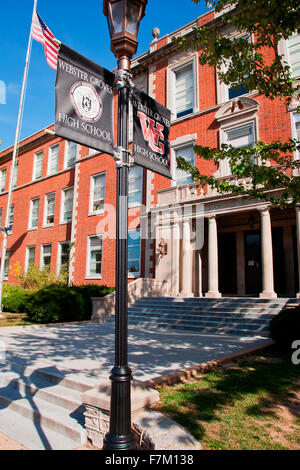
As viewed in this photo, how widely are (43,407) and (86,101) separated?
13.9 ft

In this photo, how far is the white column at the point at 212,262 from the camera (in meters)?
13.9

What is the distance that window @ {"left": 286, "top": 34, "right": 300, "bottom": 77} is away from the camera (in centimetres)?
1445

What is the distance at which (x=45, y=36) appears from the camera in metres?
14.0

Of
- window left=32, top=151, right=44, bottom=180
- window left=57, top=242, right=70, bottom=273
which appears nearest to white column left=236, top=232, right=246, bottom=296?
window left=57, top=242, right=70, bottom=273

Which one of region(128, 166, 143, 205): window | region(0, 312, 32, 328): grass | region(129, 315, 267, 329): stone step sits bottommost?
region(0, 312, 32, 328): grass

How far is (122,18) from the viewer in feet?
12.0

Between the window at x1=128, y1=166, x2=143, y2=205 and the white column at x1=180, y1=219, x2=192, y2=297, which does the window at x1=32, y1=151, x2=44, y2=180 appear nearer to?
the window at x1=128, y1=166, x2=143, y2=205

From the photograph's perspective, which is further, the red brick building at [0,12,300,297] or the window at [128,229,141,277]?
the window at [128,229,141,277]

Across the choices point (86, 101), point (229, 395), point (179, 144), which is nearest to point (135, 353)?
point (229, 395)

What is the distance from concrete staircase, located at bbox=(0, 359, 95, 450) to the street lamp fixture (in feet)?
14.7

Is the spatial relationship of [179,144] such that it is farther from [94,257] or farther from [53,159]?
[53,159]

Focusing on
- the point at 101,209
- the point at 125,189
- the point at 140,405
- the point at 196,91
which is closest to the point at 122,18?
the point at 125,189

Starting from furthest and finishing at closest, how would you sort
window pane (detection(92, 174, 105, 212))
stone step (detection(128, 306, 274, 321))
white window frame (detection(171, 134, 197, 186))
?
window pane (detection(92, 174, 105, 212)), white window frame (detection(171, 134, 197, 186)), stone step (detection(128, 306, 274, 321))

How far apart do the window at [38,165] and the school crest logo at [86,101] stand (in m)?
25.8
